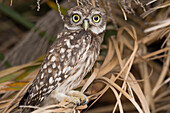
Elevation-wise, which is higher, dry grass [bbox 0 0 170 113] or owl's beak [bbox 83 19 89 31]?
owl's beak [bbox 83 19 89 31]

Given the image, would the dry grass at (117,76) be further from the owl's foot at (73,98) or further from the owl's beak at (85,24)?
the owl's beak at (85,24)

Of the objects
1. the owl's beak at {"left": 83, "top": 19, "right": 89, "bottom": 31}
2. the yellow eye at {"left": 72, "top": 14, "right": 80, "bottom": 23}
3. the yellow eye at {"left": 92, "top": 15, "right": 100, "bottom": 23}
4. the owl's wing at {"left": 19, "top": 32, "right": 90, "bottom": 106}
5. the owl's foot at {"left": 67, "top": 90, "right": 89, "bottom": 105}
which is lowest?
the owl's foot at {"left": 67, "top": 90, "right": 89, "bottom": 105}

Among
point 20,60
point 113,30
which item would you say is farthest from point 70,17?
point 20,60

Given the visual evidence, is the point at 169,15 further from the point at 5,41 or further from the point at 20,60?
the point at 5,41

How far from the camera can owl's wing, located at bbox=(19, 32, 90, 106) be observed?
1.81 metres

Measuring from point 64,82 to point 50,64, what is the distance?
0.55ft

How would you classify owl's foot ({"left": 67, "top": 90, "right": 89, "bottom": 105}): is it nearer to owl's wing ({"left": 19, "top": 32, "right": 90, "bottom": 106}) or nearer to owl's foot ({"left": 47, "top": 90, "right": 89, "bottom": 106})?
owl's foot ({"left": 47, "top": 90, "right": 89, "bottom": 106})

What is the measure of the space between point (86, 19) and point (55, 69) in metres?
0.44

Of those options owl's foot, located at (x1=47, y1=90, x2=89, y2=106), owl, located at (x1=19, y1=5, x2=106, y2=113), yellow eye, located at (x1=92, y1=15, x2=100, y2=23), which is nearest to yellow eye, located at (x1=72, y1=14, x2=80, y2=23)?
owl, located at (x1=19, y1=5, x2=106, y2=113)

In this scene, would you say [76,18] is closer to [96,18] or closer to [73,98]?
[96,18]

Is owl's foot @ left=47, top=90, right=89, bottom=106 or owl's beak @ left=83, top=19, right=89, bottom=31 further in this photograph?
owl's beak @ left=83, top=19, right=89, bottom=31

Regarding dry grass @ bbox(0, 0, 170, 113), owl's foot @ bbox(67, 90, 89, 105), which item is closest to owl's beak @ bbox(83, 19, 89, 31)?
dry grass @ bbox(0, 0, 170, 113)

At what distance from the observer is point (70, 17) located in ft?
6.52

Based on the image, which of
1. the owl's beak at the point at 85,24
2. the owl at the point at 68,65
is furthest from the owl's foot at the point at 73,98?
the owl's beak at the point at 85,24
